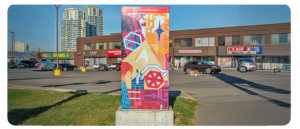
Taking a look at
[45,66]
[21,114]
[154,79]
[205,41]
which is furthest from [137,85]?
[205,41]

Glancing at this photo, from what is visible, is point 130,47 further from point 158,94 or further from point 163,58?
point 158,94

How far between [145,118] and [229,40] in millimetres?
40721

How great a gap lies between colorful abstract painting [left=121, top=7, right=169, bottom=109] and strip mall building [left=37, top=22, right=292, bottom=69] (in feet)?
116

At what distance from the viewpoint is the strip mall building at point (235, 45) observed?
119 ft

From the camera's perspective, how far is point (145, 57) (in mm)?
4926

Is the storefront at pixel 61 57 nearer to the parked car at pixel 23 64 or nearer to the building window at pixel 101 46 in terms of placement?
the building window at pixel 101 46

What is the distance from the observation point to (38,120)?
5496 mm

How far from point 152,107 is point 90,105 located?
3.03 metres

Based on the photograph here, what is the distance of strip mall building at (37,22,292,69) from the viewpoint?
36.2m

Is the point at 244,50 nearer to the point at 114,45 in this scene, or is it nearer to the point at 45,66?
the point at 114,45

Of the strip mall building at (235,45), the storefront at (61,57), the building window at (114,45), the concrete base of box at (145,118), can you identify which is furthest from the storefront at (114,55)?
the concrete base of box at (145,118)

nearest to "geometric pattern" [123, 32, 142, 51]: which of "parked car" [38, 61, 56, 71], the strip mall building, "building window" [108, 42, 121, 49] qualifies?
the strip mall building

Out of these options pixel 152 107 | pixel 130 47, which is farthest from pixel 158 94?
pixel 130 47

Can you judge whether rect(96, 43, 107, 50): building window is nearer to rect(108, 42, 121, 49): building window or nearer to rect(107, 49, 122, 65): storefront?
rect(108, 42, 121, 49): building window
